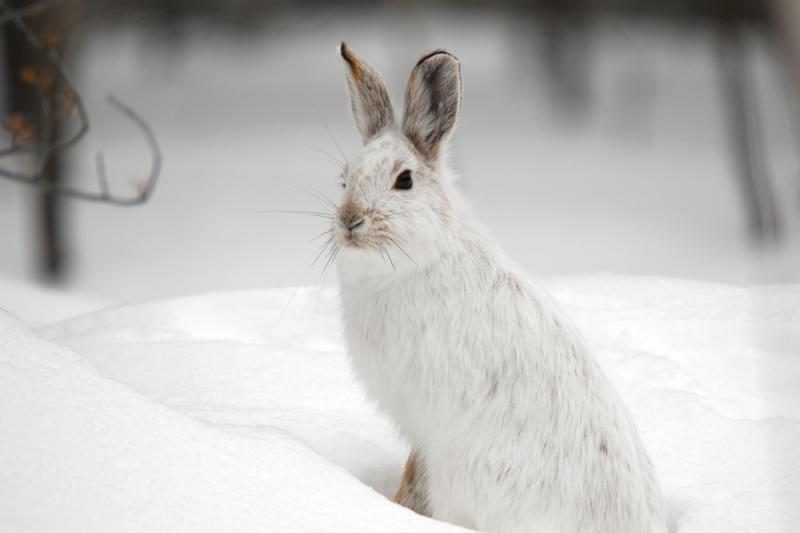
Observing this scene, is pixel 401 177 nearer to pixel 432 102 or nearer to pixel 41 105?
pixel 432 102

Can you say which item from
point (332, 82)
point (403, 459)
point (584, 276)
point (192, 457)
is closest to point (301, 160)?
point (332, 82)

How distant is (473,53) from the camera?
14656 millimetres

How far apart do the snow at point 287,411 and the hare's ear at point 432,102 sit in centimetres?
81

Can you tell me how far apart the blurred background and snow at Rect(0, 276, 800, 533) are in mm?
612

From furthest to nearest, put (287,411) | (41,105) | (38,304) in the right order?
(41,105), (38,304), (287,411)

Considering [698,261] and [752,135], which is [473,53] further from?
[752,135]

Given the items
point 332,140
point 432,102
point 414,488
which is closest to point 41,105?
point 332,140

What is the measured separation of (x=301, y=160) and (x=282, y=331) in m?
7.38

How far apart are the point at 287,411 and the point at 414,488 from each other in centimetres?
48

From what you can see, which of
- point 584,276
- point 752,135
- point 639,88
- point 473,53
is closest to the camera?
point 752,135

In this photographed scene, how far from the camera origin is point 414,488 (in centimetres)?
241

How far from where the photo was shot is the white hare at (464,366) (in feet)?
7.29

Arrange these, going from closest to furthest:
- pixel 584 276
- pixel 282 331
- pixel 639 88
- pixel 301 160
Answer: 1. pixel 282 331
2. pixel 584 276
3. pixel 301 160
4. pixel 639 88

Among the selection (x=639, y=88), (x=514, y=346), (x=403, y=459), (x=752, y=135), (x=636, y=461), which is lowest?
(x=403, y=459)
